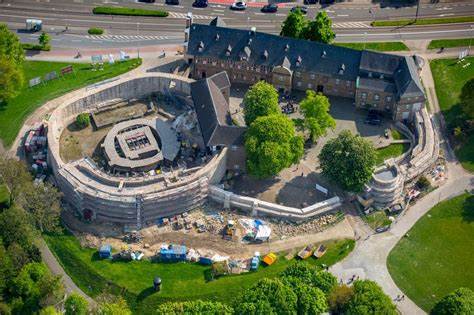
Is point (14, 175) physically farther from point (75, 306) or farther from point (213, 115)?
point (213, 115)

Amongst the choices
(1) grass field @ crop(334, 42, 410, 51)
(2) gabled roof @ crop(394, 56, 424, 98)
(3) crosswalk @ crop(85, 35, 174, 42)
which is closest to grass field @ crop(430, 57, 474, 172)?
(1) grass field @ crop(334, 42, 410, 51)

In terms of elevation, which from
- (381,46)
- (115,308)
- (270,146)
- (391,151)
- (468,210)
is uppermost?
(381,46)

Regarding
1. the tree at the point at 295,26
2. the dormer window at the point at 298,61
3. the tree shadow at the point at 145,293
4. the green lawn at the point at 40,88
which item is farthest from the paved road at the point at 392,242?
the green lawn at the point at 40,88

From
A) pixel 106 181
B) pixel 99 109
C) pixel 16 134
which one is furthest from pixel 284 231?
pixel 16 134

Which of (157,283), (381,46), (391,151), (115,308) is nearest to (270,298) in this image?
(157,283)

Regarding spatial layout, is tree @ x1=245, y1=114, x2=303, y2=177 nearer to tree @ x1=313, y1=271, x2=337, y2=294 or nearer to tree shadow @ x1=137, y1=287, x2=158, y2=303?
tree @ x1=313, y1=271, x2=337, y2=294

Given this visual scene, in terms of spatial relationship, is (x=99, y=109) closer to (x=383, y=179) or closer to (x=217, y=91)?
(x=217, y=91)
